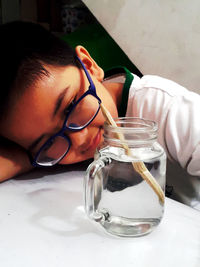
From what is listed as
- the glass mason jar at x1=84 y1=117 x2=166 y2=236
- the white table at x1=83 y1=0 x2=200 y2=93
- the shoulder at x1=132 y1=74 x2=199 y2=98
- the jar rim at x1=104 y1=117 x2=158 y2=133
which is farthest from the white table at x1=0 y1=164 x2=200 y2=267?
the white table at x1=83 y1=0 x2=200 y2=93

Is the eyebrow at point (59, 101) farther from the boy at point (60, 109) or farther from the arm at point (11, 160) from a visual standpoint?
the arm at point (11, 160)

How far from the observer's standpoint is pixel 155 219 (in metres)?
0.41

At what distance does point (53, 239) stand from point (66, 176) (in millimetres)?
207

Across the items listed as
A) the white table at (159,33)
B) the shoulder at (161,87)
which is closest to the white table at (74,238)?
the shoulder at (161,87)

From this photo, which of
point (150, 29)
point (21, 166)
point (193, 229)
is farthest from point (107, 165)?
point (150, 29)

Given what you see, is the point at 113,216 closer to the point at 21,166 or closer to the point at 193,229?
the point at 193,229

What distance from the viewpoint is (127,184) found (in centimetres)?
42

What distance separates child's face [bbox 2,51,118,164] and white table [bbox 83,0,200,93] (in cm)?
37

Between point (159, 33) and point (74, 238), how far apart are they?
65 centimetres

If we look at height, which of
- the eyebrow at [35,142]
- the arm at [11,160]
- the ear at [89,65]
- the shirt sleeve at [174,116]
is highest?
the ear at [89,65]

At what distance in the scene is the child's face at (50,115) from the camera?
522 mm

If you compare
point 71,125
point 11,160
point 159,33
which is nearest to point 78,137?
point 71,125

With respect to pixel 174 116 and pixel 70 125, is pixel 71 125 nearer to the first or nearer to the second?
pixel 70 125

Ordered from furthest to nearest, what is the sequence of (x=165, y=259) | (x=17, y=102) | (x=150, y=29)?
1. (x=150, y=29)
2. (x=17, y=102)
3. (x=165, y=259)
